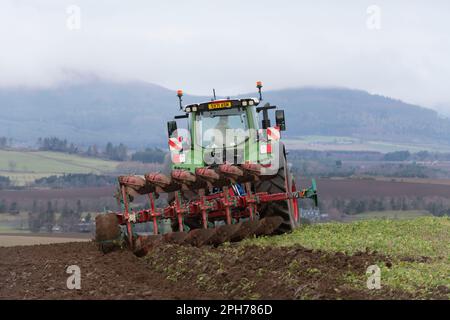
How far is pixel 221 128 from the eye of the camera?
1736 cm

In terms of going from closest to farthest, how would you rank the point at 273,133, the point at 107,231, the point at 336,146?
the point at 107,231 < the point at 273,133 < the point at 336,146

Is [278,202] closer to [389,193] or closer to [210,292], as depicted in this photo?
[210,292]

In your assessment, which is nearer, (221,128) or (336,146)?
(221,128)

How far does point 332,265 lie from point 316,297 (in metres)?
2.05

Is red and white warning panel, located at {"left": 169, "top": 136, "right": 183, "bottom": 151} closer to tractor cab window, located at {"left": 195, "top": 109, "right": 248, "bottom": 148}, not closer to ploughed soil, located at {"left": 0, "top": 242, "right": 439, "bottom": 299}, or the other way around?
tractor cab window, located at {"left": 195, "top": 109, "right": 248, "bottom": 148}

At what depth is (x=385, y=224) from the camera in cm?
1780

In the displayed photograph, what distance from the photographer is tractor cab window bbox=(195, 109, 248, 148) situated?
17.1 metres

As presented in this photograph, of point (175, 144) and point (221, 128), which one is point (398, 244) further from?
point (175, 144)

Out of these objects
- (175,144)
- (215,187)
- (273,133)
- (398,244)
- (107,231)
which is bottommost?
(398,244)

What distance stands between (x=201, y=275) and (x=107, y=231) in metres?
3.36

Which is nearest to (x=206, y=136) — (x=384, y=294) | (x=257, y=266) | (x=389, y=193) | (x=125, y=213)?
(x=125, y=213)

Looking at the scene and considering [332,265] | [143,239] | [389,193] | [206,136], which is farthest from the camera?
[389,193]

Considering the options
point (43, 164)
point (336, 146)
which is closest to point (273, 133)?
point (43, 164)

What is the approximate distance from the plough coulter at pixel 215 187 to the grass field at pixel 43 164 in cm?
5643
